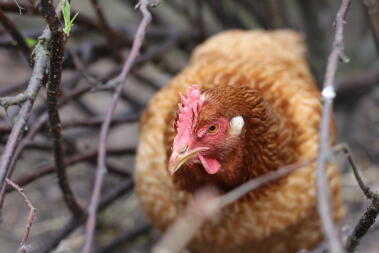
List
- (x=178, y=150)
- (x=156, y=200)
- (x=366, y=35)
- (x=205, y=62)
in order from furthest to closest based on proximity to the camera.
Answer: (x=366, y=35), (x=205, y=62), (x=156, y=200), (x=178, y=150)

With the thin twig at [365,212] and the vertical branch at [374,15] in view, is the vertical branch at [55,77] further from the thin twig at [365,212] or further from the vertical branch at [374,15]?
the vertical branch at [374,15]

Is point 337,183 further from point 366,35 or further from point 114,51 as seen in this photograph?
point 366,35

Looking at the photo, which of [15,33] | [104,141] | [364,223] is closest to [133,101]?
[15,33]

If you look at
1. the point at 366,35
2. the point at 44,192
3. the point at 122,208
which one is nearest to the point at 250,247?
the point at 122,208

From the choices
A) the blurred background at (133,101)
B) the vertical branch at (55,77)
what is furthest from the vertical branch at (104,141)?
the blurred background at (133,101)

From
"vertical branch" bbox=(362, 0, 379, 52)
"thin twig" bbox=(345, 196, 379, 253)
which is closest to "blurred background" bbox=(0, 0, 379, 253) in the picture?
"vertical branch" bbox=(362, 0, 379, 52)

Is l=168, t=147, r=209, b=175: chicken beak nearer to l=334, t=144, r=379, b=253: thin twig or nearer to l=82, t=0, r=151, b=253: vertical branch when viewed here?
l=82, t=0, r=151, b=253: vertical branch

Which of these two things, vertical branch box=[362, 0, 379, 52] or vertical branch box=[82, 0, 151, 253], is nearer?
vertical branch box=[82, 0, 151, 253]
